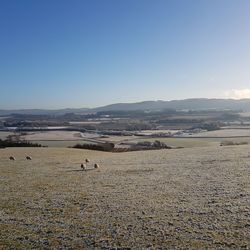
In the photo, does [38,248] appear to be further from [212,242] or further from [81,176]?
[81,176]

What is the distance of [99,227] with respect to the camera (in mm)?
11297

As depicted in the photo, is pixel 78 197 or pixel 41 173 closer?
pixel 78 197

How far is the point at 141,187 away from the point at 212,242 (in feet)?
23.7

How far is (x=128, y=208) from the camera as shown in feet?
43.3

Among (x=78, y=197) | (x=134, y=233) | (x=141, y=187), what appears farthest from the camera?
(x=141, y=187)

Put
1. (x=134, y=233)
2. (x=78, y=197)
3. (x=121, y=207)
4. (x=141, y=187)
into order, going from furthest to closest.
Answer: (x=141, y=187) < (x=78, y=197) < (x=121, y=207) < (x=134, y=233)

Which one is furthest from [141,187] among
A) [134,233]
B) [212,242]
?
[212,242]

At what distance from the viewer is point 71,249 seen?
380 inches

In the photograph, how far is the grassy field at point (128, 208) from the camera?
33.2 feet

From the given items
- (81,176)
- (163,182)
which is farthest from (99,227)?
(81,176)

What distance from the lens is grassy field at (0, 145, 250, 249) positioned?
1013 cm

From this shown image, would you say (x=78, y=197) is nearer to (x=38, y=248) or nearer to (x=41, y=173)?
(x=38, y=248)

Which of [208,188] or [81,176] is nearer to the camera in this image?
[208,188]

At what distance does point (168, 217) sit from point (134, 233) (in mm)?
1671
